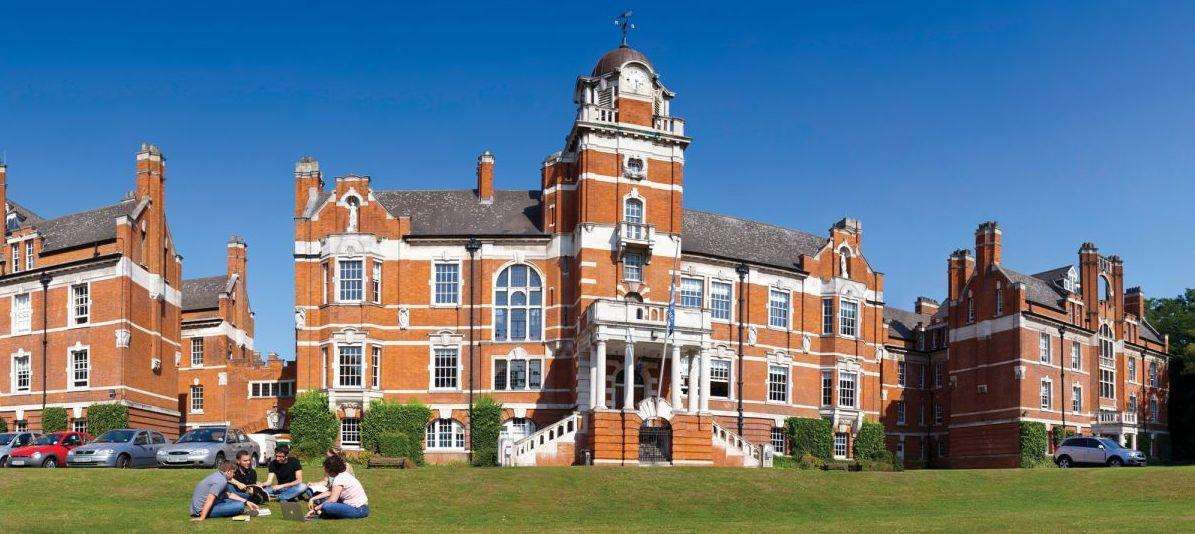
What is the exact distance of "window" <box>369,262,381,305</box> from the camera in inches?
2287

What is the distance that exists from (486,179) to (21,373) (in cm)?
2562

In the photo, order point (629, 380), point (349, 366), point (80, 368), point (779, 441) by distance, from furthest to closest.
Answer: point (779, 441), point (80, 368), point (349, 366), point (629, 380)

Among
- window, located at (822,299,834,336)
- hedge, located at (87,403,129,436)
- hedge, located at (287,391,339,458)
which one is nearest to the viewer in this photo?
hedge, located at (287,391,339,458)

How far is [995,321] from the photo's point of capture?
7288 centimetres

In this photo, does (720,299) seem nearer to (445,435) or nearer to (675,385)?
(675,385)

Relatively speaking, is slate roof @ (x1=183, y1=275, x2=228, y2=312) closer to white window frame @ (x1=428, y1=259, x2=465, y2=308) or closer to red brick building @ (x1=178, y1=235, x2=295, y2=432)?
red brick building @ (x1=178, y1=235, x2=295, y2=432)

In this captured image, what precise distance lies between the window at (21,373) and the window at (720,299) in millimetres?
34797

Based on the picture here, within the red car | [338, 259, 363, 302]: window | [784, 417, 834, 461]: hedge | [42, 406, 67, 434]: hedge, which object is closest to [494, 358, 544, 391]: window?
[338, 259, 363, 302]: window

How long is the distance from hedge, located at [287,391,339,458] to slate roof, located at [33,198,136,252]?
13.5m

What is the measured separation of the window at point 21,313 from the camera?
61.2 m

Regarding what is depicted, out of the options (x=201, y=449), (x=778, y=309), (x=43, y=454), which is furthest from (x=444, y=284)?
(x=43, y=454)

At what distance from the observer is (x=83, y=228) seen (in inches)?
2456

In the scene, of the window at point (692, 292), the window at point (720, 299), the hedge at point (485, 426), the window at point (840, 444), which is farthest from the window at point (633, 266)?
the window at point (840, 444)

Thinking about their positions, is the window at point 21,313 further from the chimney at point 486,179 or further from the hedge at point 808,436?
the hedge at point 808,436
